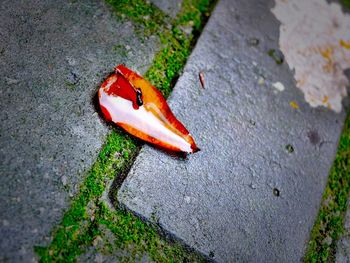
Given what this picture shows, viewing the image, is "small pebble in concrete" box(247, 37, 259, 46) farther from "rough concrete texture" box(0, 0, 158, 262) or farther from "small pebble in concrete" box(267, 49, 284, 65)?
"rough concrete texture" box(0, 0, 158, 262)

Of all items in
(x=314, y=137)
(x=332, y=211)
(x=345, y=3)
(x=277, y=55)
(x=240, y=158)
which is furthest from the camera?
(x=345, y=3)

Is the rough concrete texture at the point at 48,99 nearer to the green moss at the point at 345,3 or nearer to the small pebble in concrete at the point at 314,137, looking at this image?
the small pebble in concrete at the point at 314,137

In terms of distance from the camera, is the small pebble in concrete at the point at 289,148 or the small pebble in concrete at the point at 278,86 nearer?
the small pebble in concrete at the point at 289,148

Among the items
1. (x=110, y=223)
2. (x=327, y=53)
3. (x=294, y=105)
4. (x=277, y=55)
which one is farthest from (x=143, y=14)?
(x=327, y=53)

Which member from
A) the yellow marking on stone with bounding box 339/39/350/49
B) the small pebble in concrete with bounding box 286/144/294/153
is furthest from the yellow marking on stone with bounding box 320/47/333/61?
the small pebble in concrete with bounding box 286/144/294/153

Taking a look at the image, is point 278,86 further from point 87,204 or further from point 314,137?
point 87,204

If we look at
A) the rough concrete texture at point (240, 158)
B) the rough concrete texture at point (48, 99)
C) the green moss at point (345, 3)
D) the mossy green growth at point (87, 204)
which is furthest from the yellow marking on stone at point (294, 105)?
the green moss at point (345, 3)
